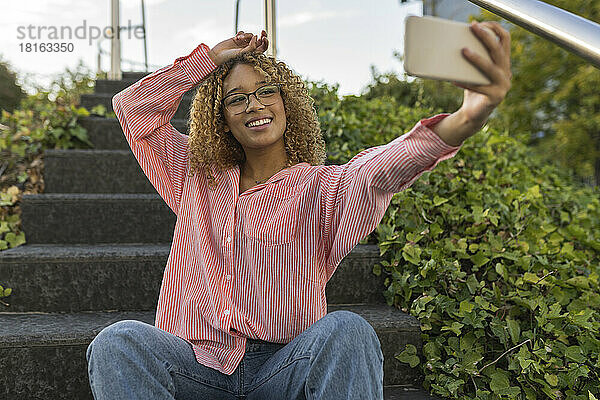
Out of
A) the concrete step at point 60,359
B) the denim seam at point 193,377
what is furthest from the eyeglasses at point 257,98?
the concrete step at point 60,359

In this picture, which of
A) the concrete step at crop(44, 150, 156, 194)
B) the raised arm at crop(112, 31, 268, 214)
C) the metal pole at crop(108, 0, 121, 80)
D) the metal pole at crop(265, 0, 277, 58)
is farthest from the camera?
the metal pole at crop(108, 0, 121, 80)

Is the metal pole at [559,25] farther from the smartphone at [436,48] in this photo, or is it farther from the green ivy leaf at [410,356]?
the green ivy leaf at [410,356]

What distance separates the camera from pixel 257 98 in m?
1.45

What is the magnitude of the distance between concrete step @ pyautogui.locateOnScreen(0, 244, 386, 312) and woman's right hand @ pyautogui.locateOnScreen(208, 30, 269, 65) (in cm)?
83

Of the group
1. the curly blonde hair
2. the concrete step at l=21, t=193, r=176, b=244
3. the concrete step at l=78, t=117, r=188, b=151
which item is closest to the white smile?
the curly blonde hair

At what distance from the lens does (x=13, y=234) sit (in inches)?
91.2

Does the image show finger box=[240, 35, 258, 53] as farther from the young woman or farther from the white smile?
the white smile

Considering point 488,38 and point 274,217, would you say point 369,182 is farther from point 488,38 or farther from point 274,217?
point 488,38

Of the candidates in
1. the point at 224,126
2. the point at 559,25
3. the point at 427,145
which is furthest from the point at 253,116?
the point at 559,25

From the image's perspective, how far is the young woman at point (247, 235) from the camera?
116cm

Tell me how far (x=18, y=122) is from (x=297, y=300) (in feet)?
8.03

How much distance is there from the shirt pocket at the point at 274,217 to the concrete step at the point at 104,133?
5.82ft

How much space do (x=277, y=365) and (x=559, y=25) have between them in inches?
33.7

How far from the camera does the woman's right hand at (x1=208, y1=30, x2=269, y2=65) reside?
1455 millimetres
